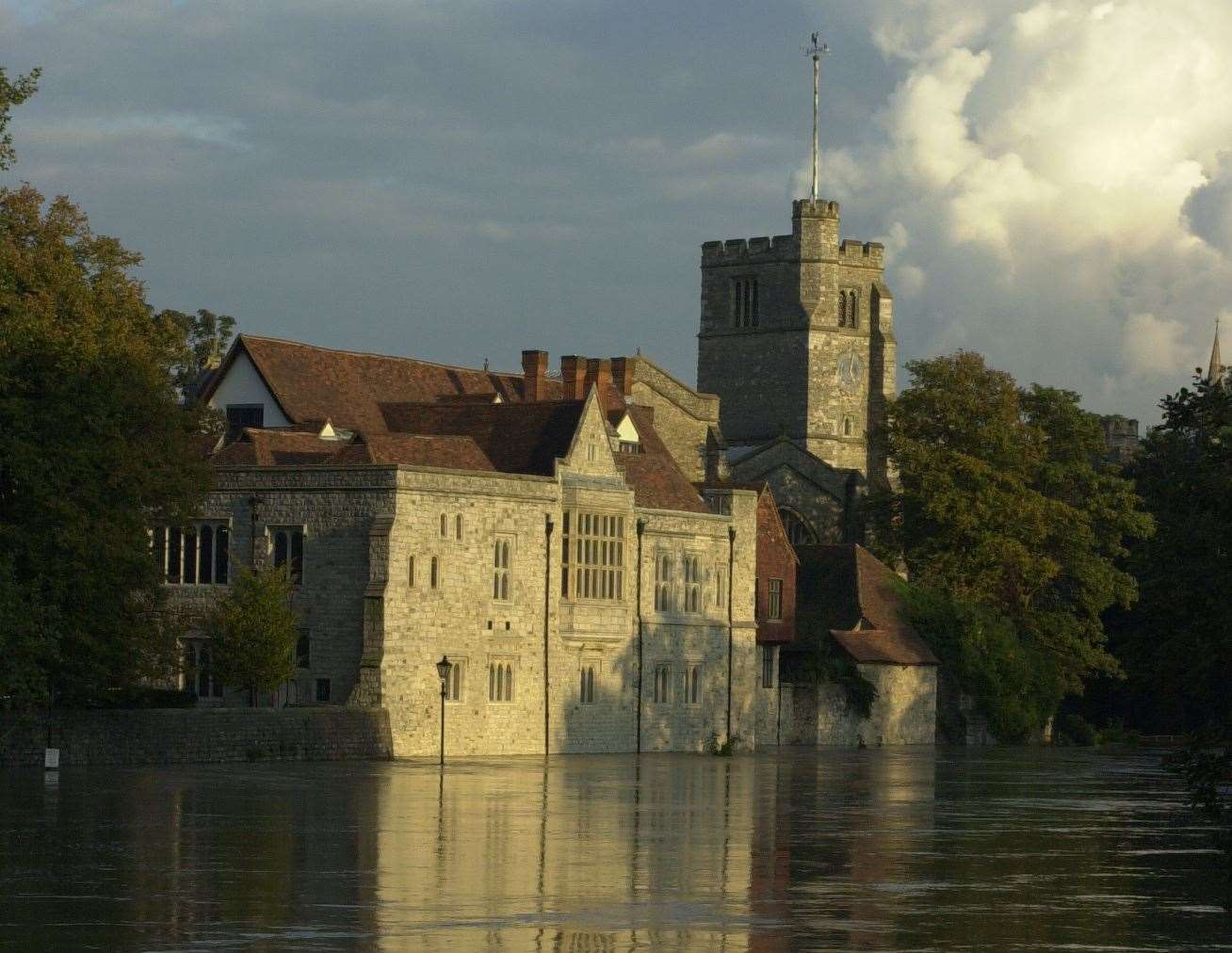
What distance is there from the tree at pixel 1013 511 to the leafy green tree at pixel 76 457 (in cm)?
4451

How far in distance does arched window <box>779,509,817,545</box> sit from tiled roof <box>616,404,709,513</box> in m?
40.2

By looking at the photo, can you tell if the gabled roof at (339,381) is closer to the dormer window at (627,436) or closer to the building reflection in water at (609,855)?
the dormer window at (627,436)

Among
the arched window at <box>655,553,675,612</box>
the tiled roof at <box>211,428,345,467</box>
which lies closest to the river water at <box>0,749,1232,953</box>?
the tiled roof at <box>211,428,345,467</box>

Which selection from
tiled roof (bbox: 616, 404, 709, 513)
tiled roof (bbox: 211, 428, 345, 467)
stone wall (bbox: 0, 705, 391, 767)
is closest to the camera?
stone wall (bbox: 0, 705, 391, 767)

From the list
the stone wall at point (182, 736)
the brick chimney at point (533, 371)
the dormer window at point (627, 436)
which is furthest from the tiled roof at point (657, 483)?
the stone wall at point (182, 736)

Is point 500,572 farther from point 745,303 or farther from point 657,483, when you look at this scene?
point 745,303

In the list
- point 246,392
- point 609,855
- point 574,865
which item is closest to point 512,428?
point 246,392

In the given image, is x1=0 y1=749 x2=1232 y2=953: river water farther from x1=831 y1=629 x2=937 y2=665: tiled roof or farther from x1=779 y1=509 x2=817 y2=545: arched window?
x1=779 y1=509 x2=817 y2=545: arched window

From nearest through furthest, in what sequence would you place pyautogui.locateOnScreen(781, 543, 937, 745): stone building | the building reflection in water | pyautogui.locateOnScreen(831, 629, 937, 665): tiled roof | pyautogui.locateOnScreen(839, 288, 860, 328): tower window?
1. the building reflection in water
2. pyautogui.locateOnScreen(781, 543, 937, 745): stone building
3. pyautogui.locateOnScreen(831, 629, 937, 665): tiled roof
4. pyautogui.locateOnScreen(839, 288, 860, 328): tower window

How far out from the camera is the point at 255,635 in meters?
57.4

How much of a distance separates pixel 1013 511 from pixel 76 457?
1983 inches

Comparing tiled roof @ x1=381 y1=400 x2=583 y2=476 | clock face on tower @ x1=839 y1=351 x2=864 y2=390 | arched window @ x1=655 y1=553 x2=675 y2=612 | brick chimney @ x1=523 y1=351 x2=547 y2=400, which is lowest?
arched window @ x1=655 y1=553 x2=675 y2=612

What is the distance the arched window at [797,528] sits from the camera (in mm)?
114463

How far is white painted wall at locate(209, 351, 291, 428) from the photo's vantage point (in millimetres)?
69500
